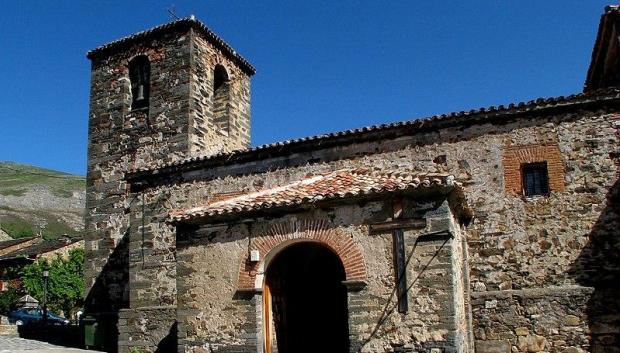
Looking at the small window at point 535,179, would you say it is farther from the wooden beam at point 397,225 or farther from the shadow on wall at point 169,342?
the shadow on wall at point 169,342

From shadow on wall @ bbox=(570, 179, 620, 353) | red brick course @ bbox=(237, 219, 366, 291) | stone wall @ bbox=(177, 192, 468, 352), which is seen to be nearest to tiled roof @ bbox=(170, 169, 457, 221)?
stone wall @ bbox=(177, 192, 468, 352)

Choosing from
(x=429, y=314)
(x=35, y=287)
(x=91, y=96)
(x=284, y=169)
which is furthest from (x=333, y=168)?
(x=35, y=287)

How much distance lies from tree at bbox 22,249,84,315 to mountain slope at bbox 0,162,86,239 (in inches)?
1148

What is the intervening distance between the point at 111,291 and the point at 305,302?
740 centimetres

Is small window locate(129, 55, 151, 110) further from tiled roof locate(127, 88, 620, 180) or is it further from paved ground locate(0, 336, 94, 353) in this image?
paved ground locate(0, 336, 94, 353)

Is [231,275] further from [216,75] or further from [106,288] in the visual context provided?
[216,75]

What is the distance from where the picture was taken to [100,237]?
16844mm

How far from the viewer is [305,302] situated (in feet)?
37.2

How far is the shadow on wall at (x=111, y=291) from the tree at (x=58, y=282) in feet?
55.0

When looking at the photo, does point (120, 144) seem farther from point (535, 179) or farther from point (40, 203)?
point (40, 203)

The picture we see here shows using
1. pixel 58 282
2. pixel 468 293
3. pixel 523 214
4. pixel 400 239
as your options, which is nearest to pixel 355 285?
pixel 400 239

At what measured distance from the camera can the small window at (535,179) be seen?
37.4 feet

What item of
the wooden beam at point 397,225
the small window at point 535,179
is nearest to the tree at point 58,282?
the wooden beam at point 397,225

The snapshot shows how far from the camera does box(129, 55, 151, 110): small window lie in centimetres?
1780
